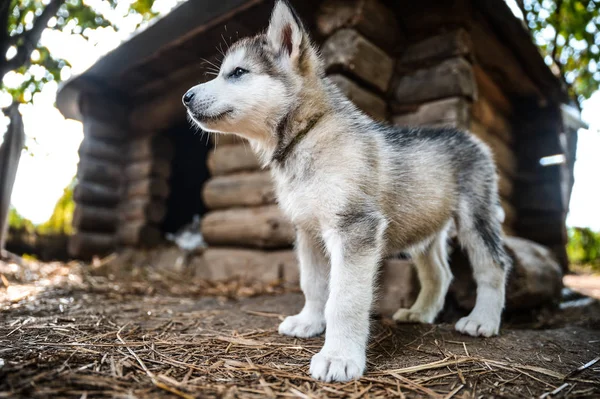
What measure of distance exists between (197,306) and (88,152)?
4549 millimetres

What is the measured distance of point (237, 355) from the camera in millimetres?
2254

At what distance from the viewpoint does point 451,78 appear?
401 cm

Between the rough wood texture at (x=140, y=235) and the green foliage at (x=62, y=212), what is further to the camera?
the green foliage at (x=62, y=212)

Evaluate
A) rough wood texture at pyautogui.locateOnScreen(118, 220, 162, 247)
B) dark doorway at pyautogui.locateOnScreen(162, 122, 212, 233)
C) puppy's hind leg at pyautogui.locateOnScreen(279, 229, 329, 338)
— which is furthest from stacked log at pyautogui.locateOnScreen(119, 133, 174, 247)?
puppy's hind leg at pyautogui.locateOnScreen(279, 229, 329, 338)

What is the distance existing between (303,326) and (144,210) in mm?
4988

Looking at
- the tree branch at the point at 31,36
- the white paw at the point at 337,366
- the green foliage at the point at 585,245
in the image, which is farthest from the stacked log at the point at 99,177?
the green foliage at the point at 585,245

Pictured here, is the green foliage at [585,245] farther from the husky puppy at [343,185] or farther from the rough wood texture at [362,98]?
the husky puppy at [343,185]

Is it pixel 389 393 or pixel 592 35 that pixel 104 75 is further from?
pixel 592 35

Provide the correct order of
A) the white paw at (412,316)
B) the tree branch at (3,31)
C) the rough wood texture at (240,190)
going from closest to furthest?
the white paw at (412,316) < the rough wood texture at (240,190) < the tree branch at (3,31)

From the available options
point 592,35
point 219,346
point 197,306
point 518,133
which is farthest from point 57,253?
point 592,35

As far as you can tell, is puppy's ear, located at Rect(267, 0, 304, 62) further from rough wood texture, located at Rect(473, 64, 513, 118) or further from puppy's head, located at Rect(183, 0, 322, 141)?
rough wood texture, located at Rect(473, 64, 513, 118)

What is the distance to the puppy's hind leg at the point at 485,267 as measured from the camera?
2791 mm

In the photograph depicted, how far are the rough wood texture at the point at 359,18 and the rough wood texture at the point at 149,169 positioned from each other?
404 cm

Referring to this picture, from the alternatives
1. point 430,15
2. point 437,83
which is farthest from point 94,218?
point 430,15
